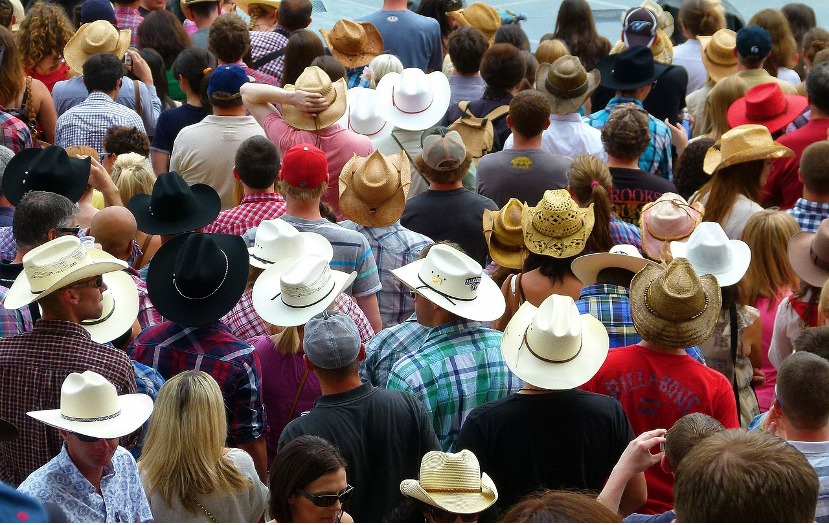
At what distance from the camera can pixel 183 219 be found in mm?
5270

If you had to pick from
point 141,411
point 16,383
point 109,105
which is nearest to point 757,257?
point 141,411

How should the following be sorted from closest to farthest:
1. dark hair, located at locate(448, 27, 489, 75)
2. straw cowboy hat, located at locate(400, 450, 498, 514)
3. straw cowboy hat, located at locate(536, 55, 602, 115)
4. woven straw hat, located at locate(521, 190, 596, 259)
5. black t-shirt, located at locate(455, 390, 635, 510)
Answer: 1. straw cowboy hat, located at locate(400, 450, 498, 514)
2. black t-shirt, located at locate(455, 390, 635, 510)
3. woven straw hat, located at locate(521, 190, 596, 259)
4. straw cowboy hat, located at locate(536, 55, 602, 115)
5. dark hair, located at locate(448, 27, 489, 75)

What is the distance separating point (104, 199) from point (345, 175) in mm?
1409

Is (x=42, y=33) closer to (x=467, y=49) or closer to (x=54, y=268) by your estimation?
(x=467, y=49)

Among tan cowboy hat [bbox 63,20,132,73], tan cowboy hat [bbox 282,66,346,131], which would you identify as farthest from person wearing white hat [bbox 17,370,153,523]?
tan cowboy hat [bbox 63,20,132,73]

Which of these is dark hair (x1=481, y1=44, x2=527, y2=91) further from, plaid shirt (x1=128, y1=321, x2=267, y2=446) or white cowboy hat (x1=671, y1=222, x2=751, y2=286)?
plaid shirt (x1=128, y1=321, x2=267, y2=446)

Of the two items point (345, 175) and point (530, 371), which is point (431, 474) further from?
point (345, 175)

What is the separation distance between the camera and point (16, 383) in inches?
147

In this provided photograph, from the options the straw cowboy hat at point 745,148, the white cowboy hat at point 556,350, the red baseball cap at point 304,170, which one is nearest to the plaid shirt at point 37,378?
the white cowboy hat at point 556,350

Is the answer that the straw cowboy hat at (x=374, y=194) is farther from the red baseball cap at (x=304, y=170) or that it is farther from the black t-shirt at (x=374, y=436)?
the black t-shirt at (x=374, y=436)

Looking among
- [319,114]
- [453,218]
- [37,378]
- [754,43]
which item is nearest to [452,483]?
[37,378]

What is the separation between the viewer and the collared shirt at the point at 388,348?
4.25 meters

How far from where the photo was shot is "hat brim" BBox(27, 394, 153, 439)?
130 inches

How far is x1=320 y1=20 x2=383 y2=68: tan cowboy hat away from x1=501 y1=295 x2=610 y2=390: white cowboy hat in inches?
203
